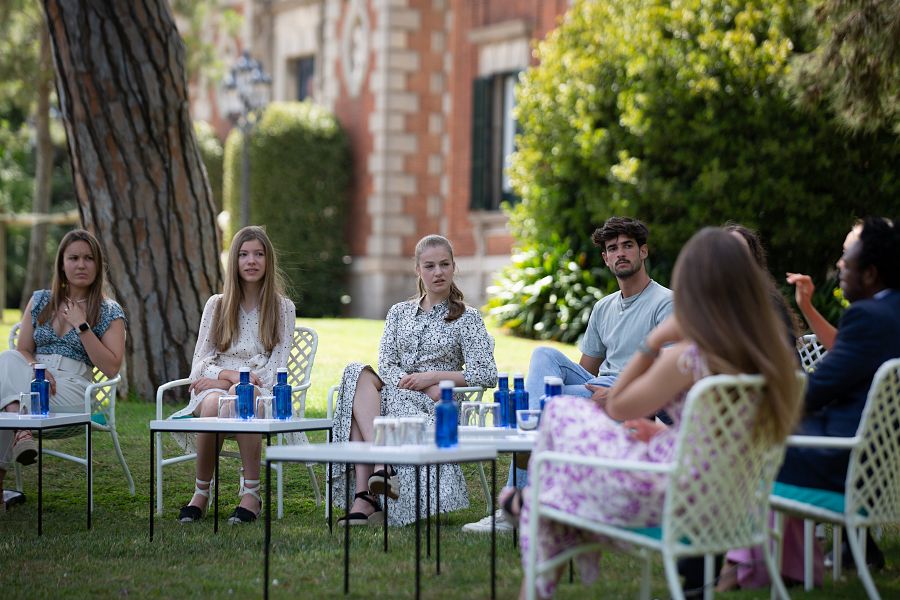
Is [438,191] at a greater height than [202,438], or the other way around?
[438,191]

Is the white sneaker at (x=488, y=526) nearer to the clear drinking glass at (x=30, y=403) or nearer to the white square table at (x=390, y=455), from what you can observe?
the white square table at (x=390, y=455)

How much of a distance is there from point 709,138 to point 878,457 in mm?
10111

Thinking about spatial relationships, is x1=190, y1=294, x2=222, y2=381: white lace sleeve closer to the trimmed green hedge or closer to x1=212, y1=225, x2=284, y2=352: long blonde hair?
x1=212, y1=225, x2=284, y2=352: long blonde hair

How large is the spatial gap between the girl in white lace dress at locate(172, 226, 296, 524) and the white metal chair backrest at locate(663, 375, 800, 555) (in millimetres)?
3283

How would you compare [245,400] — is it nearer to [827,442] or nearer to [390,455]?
[390,455]

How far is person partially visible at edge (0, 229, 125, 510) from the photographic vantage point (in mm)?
6867

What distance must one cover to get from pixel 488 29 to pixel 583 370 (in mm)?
14170

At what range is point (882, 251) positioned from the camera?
454 centimetres

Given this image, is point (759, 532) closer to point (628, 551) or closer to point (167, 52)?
point (628, 551)

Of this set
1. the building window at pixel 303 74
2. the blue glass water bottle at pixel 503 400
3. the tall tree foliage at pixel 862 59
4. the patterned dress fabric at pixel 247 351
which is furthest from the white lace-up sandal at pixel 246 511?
the building window at pixel 303 74

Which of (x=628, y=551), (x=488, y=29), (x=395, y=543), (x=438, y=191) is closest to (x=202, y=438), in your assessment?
(x=395, y=543)

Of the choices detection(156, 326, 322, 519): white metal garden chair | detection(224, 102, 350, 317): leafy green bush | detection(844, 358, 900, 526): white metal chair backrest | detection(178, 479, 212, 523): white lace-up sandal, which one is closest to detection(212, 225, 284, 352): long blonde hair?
detection(156, 326, 322, 519): white metal garden chair

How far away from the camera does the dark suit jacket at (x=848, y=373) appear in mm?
4395

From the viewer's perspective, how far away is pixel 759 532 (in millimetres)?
3963
